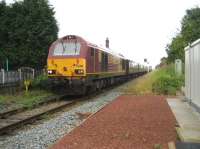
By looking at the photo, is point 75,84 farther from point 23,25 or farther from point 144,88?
point 23,25

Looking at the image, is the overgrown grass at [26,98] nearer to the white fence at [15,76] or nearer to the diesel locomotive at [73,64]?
the diesel locomotive at [73,64]

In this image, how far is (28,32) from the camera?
41.0m

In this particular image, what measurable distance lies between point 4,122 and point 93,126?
332 centimetres

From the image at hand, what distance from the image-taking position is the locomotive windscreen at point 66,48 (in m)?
24.0

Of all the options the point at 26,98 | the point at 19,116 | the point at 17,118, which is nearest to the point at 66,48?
the point at 26,98

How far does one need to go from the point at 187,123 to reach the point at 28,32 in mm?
30269

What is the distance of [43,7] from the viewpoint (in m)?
43.4

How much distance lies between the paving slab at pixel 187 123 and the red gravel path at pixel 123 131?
0.72ft

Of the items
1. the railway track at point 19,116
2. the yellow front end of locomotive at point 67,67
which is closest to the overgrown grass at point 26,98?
the railway track at point 19,116

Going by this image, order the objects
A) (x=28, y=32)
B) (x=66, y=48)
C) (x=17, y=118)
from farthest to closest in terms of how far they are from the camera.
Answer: (x=28, y=32), (x=66, y=48), (x=17, y=118)

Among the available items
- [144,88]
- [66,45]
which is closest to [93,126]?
[66,45]

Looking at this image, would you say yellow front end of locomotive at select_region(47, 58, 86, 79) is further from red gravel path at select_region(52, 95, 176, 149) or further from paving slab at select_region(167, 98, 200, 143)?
red gravel path at select_region(52, 95, 176, 149)

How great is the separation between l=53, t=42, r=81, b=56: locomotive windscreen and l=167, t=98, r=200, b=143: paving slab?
764 centimetres

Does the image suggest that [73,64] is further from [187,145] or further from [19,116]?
[187,145]
